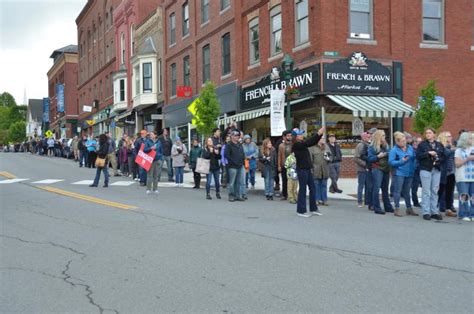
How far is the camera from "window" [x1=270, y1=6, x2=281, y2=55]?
22.8 metres

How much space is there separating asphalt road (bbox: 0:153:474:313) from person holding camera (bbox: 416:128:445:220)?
35 cm

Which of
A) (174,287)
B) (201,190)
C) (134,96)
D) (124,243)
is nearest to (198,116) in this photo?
(201,190)

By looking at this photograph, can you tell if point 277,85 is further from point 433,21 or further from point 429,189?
point 429,189

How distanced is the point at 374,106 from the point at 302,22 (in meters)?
4.69

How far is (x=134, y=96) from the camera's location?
3884 centimetres

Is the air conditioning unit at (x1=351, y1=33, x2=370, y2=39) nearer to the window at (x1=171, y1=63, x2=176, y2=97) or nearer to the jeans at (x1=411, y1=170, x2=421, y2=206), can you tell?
the jeans at (x1=411, y1=170, x2=421, y2=206)

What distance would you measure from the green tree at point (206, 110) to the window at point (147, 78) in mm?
16985

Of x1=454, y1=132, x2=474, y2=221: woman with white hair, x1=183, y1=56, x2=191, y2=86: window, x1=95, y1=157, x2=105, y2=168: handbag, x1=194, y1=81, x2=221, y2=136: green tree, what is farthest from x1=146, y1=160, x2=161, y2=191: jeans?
x1=183, y1=56, x2=191, y2=86: window

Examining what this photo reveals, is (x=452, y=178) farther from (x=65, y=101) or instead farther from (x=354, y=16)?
(x=65, y=101)

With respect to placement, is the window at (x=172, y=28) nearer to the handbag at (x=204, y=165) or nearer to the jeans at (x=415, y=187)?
the handbag at (x=204, y=165)

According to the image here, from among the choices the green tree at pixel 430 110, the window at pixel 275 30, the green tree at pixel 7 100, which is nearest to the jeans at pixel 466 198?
the green tree at pixel 430 110

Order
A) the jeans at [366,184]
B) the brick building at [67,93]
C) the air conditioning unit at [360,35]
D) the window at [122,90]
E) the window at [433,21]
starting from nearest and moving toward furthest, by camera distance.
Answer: the jeans at [366,184]
the air conditioning unit at [360,35]
the window at [433,21]
the window at [122,90]
the brick building at [67,93]

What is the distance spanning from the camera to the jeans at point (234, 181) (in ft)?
44.0

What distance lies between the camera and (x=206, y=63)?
2978 centimetres
